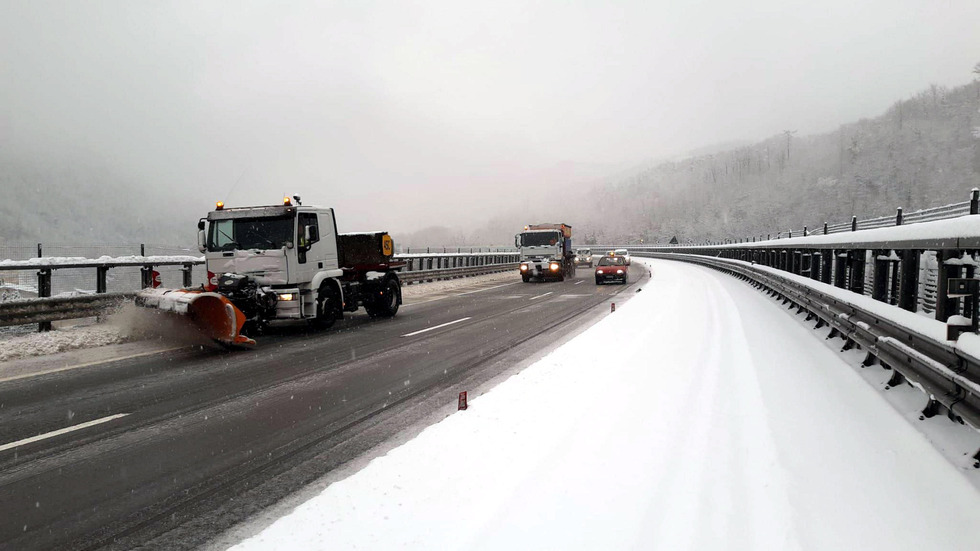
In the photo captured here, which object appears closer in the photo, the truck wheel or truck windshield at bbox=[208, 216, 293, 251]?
truck windshield at bbox=[208, 216, 293, 251]

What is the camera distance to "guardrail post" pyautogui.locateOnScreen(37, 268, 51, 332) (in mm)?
11312

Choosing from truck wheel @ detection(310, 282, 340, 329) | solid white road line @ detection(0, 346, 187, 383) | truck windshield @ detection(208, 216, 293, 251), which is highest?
truck windshield @ detection(208, 216, 293, 251)

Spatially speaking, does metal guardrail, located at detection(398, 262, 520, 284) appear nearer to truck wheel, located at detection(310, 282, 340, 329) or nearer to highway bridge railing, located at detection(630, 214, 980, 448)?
truck wheel, located at detection(310, 282, 340, 329)

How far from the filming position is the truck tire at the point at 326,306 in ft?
39.6

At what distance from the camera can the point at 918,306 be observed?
6570 mm

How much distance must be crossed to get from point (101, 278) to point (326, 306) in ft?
18.1

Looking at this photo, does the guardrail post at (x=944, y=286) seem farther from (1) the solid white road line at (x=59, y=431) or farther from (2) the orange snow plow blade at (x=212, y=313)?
(2) the orange snow plow blade at (x=212, y=313)

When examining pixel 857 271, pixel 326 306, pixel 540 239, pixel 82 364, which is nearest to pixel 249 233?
pixel 326 306

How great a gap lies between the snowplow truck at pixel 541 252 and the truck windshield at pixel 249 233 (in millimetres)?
20116

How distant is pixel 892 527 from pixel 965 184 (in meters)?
181

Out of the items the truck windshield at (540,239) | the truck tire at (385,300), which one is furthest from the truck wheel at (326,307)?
the truck windshield at (540,239)

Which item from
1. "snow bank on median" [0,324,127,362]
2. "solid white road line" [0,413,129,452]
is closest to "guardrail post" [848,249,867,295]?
"solid white road line" [0,413,129,452]

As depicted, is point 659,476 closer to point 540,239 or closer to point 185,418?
point 185,418

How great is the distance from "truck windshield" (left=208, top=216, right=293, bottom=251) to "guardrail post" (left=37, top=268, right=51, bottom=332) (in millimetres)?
3523
